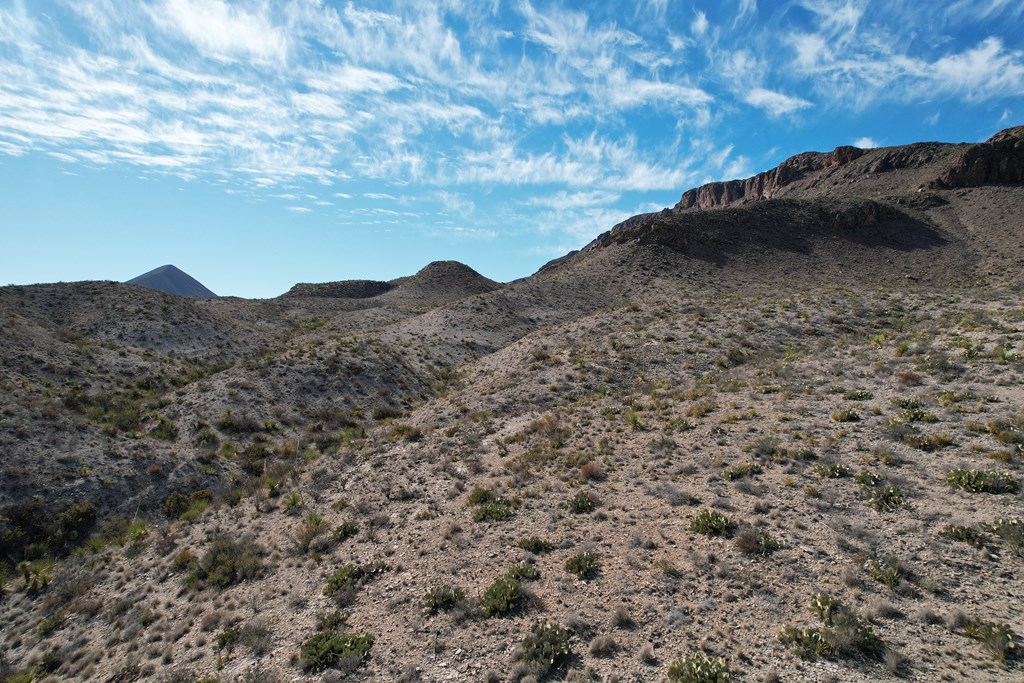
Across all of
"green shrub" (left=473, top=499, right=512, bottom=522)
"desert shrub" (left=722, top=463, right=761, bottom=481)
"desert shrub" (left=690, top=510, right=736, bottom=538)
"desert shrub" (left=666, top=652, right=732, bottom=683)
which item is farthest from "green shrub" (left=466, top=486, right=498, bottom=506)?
"desert shrub" (left=666, top=652, right=732, bottom=683)

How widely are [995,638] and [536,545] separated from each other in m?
7.51

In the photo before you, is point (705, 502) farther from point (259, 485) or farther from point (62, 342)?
point (62, 342)

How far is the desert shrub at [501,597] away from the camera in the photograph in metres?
8.95

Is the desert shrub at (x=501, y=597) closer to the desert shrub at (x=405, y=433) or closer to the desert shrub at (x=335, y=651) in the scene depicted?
the desert shrub at (x=335, y=651)

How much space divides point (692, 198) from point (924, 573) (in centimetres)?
16819

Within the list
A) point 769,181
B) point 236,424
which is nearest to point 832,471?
point 236,424

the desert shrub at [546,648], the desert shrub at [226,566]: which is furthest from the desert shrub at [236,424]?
the desert shrub at [546,648]

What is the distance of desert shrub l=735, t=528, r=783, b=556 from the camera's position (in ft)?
30.3

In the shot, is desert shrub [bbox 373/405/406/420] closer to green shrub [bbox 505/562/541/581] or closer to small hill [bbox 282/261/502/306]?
green shrub [bbox 505/562/541/581]

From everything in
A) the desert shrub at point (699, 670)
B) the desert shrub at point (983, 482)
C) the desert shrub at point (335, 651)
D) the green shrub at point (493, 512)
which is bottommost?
the desert shrub at point (335, 651)

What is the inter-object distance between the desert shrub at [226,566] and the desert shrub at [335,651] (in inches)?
159

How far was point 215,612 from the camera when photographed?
1062 cm

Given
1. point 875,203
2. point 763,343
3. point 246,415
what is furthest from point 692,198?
point 246,415

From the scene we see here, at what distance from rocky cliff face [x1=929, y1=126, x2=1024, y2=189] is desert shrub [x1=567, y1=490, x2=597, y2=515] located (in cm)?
9837
